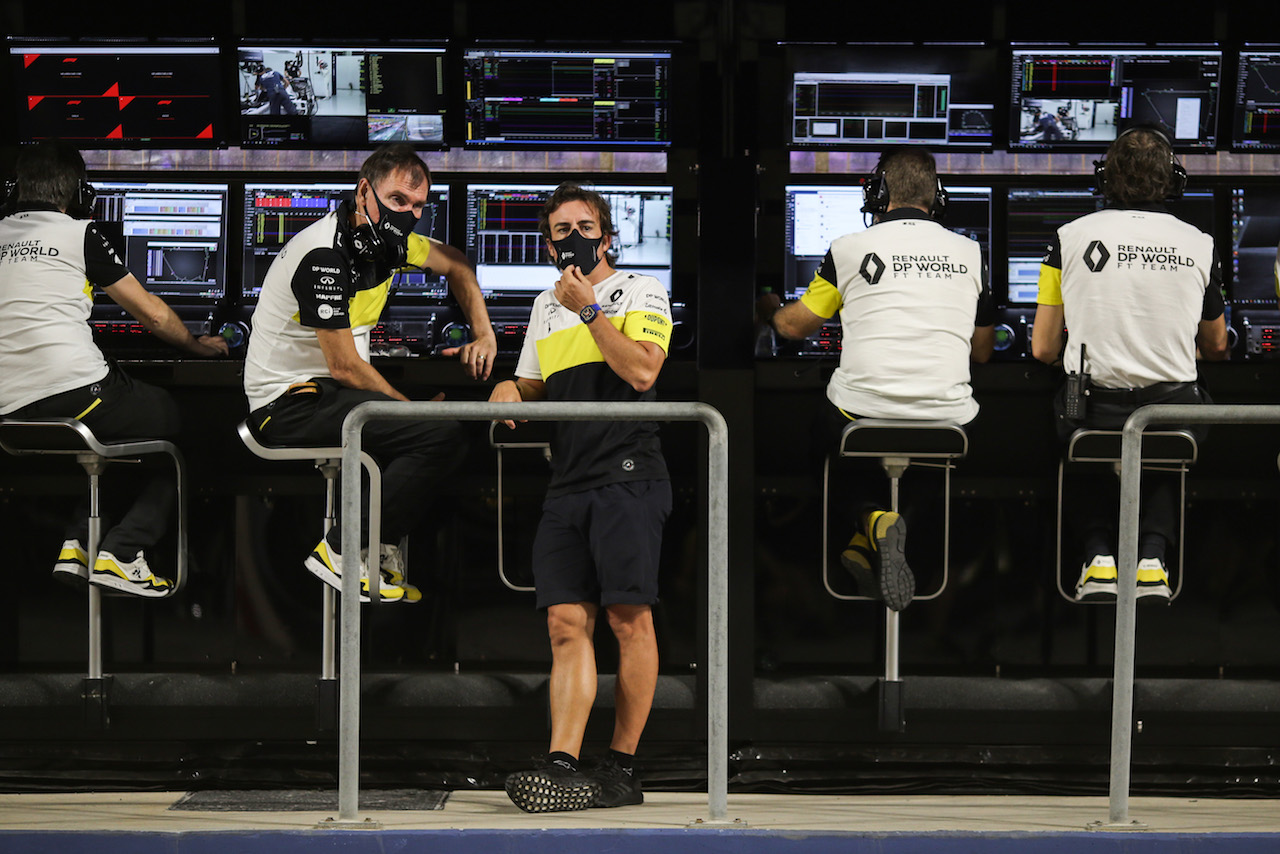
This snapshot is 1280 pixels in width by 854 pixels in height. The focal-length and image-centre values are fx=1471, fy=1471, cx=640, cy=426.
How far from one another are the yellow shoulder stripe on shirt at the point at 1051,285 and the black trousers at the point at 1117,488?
262mm

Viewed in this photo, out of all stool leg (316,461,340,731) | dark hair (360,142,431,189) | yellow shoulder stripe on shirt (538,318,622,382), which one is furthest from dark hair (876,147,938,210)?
stool leg (316,461,340,731)

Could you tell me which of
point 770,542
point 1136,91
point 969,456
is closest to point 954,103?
point 1136,91

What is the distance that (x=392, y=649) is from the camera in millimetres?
4758

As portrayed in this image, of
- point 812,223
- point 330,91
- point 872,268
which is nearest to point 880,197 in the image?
point 872,268

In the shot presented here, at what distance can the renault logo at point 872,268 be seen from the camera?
4.17 m

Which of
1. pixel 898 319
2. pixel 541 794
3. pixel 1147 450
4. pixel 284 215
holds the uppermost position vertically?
pixel 284 215

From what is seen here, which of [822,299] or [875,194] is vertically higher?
[875,194]

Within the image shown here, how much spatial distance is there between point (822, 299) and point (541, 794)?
1646 millimetres

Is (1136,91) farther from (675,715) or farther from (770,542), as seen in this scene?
(675,715)

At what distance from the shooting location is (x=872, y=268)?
4.18 m

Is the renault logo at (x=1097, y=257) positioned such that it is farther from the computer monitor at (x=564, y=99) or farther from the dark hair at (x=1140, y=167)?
the computer monitor at (x=564, y=99)

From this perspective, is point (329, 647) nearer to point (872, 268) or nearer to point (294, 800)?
point (294, 800)

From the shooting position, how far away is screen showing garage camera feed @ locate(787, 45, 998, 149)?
186 inches

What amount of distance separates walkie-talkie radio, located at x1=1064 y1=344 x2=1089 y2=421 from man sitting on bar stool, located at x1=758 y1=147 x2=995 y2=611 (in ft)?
0.88
